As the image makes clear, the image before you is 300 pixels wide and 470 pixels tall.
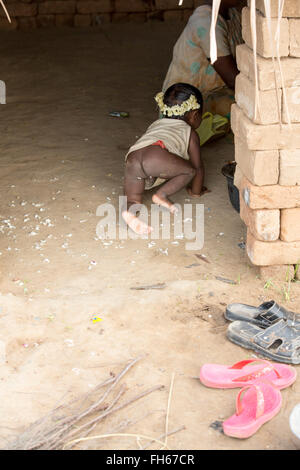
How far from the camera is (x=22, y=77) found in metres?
7.50

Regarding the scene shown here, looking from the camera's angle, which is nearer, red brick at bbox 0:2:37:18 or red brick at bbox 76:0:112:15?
red brick at bbox 0:2:37:18

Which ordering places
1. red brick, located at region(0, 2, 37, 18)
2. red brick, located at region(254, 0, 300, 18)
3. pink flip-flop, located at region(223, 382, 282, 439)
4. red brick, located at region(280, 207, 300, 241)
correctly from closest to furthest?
pink flip-flop, located at region(223, 382, 282, 439) < red brick, located at region(254, 0, 300, 18) < red brick, located at region(280, 207, 300, 241) < red brick, located at region(0, 2, 37, 18)

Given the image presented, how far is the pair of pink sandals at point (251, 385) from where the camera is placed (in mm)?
2492

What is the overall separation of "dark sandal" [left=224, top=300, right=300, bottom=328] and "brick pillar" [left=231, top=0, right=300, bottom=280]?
44cm

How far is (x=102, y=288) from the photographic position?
12.0 feet

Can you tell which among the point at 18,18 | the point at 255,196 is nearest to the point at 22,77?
the point at 18,18

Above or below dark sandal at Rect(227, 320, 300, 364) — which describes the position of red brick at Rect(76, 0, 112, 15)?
above

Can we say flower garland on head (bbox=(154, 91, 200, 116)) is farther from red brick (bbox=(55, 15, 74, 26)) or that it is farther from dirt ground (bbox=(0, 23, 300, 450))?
red brick (bbox=(55, 15, 74, 26))

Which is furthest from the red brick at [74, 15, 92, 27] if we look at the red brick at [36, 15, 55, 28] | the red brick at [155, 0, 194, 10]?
the red brick at [155, 0, 194, 10]

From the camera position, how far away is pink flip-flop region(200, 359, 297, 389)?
276cm

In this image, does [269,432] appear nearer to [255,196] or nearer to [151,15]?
[255,196]

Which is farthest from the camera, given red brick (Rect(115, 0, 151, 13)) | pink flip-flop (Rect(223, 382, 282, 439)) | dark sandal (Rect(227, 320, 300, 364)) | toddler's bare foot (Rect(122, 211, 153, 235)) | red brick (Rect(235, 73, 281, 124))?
red brick (Rect(115, 0, 151, 13))

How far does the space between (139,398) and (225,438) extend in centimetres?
43

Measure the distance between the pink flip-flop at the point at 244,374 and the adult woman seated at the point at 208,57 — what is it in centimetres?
299
